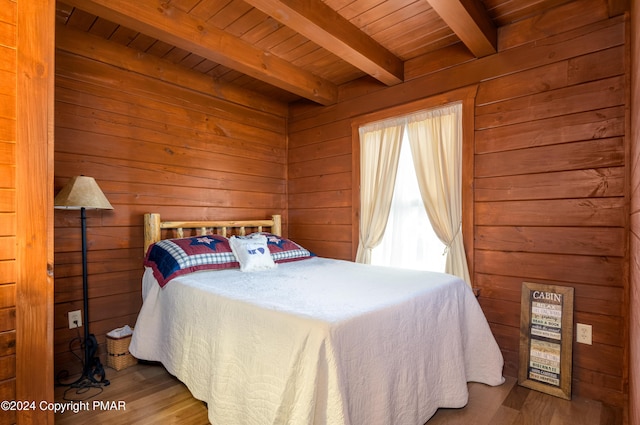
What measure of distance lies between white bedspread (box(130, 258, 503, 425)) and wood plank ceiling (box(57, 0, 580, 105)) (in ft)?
5.17

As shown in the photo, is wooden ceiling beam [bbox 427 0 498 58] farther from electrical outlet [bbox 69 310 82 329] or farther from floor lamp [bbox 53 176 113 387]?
electrical outlet [bbox 69 310 82 329]

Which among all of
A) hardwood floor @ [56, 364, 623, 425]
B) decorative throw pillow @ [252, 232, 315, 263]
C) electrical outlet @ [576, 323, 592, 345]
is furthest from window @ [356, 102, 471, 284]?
hardwood floor @ [56, 364, 623, 425]

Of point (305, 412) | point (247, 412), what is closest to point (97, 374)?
point (247, 412)

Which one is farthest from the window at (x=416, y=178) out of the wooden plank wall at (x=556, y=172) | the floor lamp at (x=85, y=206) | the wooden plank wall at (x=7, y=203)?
the wooden plank wall at (x=7, y=203)

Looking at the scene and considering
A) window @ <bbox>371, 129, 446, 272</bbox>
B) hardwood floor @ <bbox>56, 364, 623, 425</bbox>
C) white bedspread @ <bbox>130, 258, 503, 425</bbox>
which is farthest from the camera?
window @ <bbox>371, 129, 446, 272</bbox>

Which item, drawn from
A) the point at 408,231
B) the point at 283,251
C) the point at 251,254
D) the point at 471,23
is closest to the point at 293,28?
the point at 471,23

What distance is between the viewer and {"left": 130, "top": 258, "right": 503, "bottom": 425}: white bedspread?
4.35 ft

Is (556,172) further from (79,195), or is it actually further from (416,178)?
(79,195)

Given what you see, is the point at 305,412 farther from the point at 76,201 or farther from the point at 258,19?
the point at 258,19

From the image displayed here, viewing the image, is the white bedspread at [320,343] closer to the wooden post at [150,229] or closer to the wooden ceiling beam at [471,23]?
the wooden post at [150,229]

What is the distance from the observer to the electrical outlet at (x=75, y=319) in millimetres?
2361

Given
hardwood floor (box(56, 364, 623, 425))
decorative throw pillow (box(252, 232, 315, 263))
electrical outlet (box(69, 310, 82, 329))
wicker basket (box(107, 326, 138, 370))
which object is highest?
decorative throw pillow (box(252, 232, 315, 263))

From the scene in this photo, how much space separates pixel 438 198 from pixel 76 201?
8.24 feet

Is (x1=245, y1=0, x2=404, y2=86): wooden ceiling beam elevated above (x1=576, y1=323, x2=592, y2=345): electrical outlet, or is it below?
above
